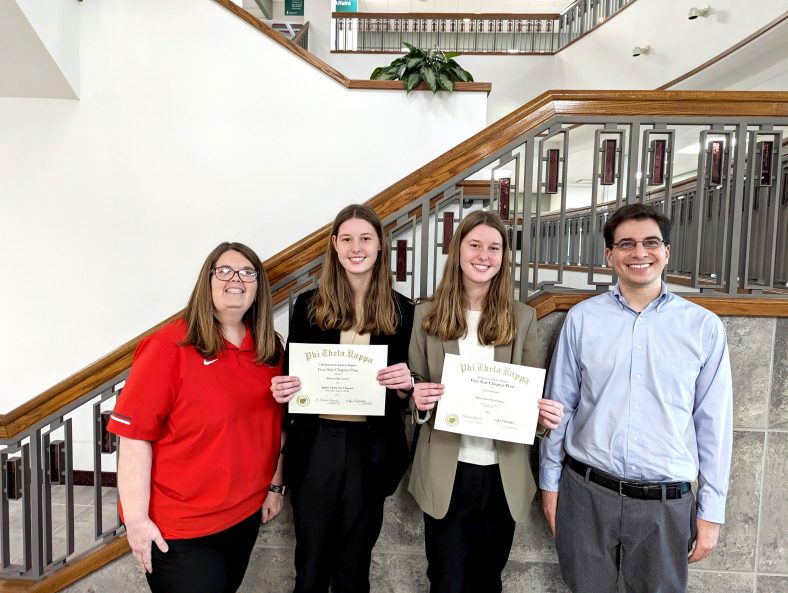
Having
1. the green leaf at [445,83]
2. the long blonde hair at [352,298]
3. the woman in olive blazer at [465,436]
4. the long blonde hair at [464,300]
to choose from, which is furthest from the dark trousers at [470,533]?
the green leaf at [445,83]

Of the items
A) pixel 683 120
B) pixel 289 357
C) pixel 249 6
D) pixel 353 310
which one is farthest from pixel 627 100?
pixel 249 6

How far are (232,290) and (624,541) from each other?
1.45 metres

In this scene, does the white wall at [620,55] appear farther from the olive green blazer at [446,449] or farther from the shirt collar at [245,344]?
the shirt collar at [245,344]

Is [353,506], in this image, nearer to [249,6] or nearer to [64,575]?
[64,575]

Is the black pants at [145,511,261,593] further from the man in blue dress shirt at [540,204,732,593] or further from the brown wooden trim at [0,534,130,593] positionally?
the man in blue dress shirt at [540,204,732,593]

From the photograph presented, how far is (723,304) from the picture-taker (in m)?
1.76

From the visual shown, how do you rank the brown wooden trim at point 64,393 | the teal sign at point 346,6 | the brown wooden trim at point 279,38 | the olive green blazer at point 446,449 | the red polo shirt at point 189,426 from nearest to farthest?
the red polo shirt at point 189,426
the olive green blazer at point 446,449
the brown wooden trim at point 64,393
the brown wooden trim at point 279,38
the teal sign at point 346,6

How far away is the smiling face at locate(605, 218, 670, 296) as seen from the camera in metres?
1.41

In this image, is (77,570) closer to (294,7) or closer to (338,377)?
(338,377)

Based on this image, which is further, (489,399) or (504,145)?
(504,145)

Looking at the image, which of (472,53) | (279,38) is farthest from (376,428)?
(472,53)

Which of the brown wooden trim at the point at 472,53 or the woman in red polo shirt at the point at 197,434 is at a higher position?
the brown wooden trim at the point at 472,53

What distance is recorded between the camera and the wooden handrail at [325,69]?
349cm

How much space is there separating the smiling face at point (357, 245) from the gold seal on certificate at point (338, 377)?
0.26 meters
